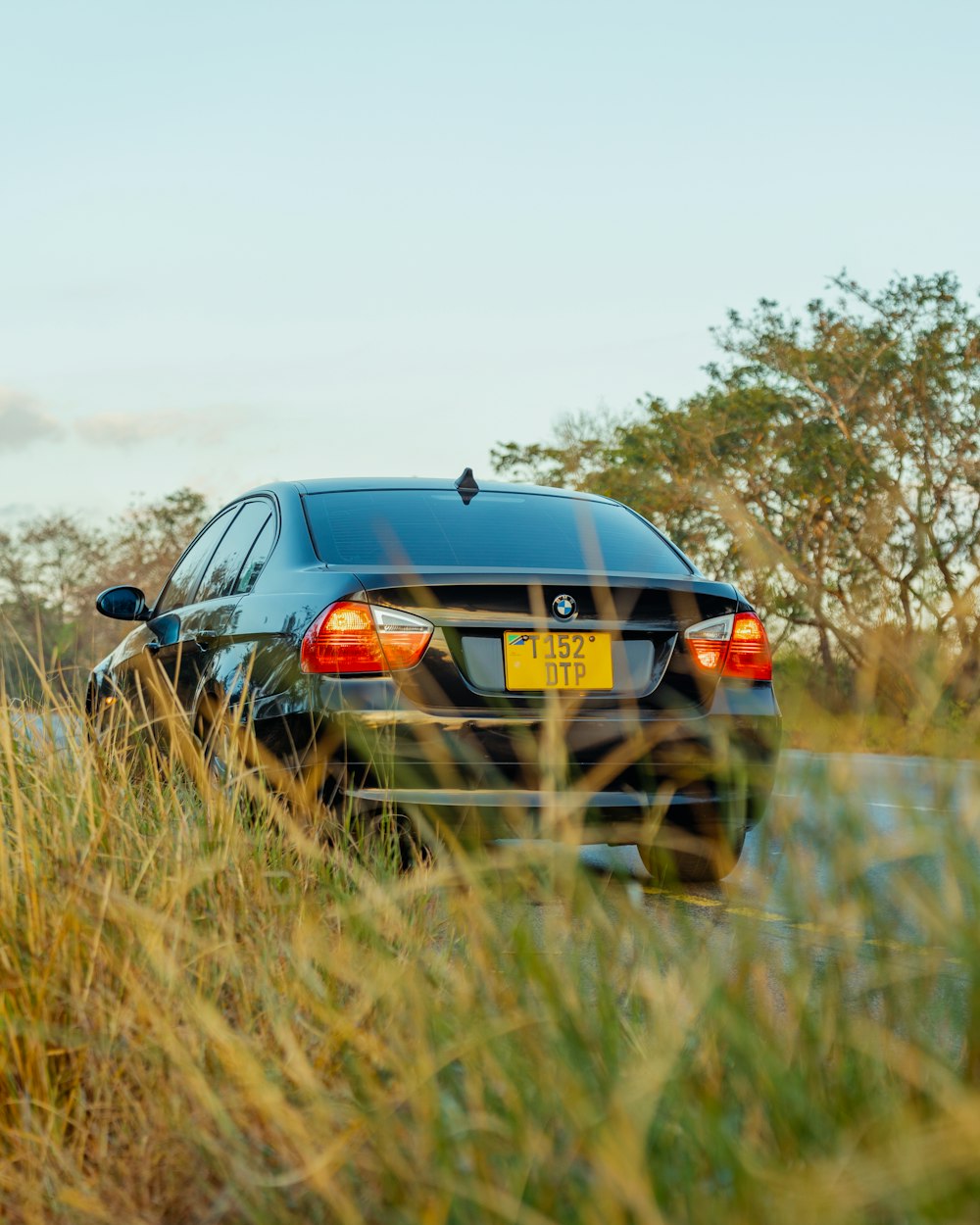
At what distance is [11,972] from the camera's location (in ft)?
8.84

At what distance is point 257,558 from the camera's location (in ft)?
18.9

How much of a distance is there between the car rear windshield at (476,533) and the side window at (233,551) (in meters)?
0.41

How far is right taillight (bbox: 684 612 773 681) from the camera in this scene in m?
5.23

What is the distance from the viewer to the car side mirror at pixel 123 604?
6836 mm

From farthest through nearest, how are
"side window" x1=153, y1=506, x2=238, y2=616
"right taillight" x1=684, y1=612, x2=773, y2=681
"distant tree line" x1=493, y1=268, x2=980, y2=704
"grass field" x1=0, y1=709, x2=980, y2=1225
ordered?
1. "distant tree line" x1=493, y1=268, x2=980, y2=704
2. "side window" x1=153, y1=506, x2=238, y2=616
3. "right taillight" x1=684, y1=612, x2=773, y2=681
4. "grass field" x1=0, y1=709, x2=980, y2=1225

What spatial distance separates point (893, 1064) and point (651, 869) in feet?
12.0

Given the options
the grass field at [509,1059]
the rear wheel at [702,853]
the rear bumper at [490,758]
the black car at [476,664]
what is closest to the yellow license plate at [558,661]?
the black car at [476,664]

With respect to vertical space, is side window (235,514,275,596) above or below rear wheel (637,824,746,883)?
above

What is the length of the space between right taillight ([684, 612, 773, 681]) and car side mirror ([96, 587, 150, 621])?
112 inches

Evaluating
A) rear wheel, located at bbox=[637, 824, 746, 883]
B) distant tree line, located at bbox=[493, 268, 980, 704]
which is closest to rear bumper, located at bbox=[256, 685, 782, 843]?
rear wheel, located at bbox=[637, 824, 746, 883]

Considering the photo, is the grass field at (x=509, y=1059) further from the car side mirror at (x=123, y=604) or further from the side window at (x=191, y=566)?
the car side mirror at (x=123, y=604)

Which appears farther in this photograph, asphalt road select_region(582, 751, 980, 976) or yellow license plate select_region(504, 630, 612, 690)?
yellow license plate select_region(504, 630, 612, 690)

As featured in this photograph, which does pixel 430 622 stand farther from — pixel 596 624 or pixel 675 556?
pixel 675 556

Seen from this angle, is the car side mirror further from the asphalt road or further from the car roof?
the asphalt road
